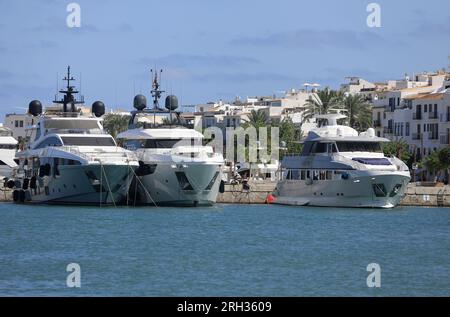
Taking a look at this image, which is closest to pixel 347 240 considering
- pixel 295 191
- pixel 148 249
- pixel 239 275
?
pixel 148 249

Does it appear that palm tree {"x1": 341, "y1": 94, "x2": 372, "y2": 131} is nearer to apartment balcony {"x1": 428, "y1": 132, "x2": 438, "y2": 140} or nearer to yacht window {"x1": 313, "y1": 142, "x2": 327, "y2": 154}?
apartment balcony {"x1": 428, "y1": 132, "x2": 438, "y2": 140}

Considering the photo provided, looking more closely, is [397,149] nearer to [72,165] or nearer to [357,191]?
[357,191]

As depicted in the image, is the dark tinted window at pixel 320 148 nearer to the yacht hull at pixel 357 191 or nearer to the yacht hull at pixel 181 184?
the yacht hull at pixel 357 191

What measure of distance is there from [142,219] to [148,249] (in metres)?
16.2

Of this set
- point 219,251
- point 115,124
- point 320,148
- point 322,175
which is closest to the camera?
point 219,251

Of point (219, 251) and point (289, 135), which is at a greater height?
point (289, 135)

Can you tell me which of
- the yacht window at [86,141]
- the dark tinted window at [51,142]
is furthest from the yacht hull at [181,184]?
the dark tinted window at [51,142]

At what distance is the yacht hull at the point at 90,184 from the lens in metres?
76.7

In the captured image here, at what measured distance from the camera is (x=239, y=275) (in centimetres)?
4472

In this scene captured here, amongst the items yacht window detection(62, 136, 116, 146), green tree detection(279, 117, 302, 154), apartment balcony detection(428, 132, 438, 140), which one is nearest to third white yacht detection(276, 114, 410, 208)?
yacht window detection(62, 136, 116, 146)

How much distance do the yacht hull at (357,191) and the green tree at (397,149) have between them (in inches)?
1176

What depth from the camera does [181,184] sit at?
78.4 metres

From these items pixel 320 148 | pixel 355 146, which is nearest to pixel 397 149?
pixel 320 148

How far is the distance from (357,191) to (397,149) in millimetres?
36345
